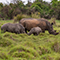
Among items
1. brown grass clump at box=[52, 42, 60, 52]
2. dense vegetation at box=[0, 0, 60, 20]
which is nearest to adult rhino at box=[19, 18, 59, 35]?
brown grass clump at box=[52, 42, 60, 52]

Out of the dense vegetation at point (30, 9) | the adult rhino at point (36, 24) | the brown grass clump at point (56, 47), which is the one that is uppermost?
the dense vegetation at point (30, 9)

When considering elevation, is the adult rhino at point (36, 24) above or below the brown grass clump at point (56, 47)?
above

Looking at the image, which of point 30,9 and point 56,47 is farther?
point 30,9

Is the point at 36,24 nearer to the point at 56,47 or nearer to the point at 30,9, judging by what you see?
the point at 56,47

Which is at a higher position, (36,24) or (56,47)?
(36,24)

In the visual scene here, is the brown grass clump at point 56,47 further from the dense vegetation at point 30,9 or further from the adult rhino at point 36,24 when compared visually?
the dense vegetation at point 30,9

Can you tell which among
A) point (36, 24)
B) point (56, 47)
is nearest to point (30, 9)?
point (36, 24)

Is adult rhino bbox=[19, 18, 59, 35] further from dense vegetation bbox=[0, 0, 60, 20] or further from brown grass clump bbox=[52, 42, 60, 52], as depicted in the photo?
dense vegetation bbox=[0, 0, 60, 20]

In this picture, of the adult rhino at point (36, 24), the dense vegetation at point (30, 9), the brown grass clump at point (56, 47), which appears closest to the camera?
the brown grass clump at point (56, 47)

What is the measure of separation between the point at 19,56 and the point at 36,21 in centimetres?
542

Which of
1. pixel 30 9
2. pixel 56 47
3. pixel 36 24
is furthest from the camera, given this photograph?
pixel 30 9

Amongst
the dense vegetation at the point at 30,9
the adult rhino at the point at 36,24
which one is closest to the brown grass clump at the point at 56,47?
the adult rhino at the point at 36,24

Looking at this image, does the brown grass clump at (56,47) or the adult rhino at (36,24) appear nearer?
the brown grass clump at (56,47)

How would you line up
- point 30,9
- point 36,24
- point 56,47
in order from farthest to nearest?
point 30,9
point 36,24
point 56,47
